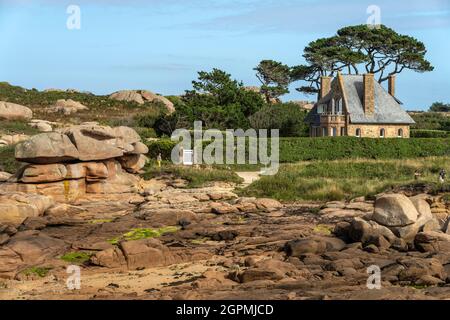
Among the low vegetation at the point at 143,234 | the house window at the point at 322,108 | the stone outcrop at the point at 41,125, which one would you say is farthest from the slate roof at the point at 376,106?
the low vegetation at the point at 143,234

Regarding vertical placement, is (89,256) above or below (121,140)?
below

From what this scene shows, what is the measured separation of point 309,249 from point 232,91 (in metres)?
34.1

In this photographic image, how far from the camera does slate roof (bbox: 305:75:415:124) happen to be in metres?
50.0

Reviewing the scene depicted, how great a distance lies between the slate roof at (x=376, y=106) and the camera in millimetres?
49953

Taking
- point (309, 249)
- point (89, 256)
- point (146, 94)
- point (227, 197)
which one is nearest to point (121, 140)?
point (227, 197)

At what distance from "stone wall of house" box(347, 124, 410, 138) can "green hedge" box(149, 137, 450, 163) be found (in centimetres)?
584

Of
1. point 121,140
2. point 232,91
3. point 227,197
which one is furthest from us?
point 232,91

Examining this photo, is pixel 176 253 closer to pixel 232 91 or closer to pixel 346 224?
pixel 346 224

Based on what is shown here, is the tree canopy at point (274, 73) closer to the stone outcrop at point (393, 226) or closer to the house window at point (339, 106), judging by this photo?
the house window at point (339, 106)

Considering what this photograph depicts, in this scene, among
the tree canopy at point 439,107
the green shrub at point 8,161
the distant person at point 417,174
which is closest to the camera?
the distant person at point 417,174

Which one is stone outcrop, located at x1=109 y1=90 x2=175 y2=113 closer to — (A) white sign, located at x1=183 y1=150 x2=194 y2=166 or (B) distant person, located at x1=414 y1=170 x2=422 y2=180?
(A) white sign, located at x1=183 y1=150 x2=194 y2=166

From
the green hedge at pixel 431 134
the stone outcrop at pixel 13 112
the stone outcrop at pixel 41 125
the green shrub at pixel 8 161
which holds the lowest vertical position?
the green shrub at pixel 8 161

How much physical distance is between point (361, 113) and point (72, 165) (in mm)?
25660
